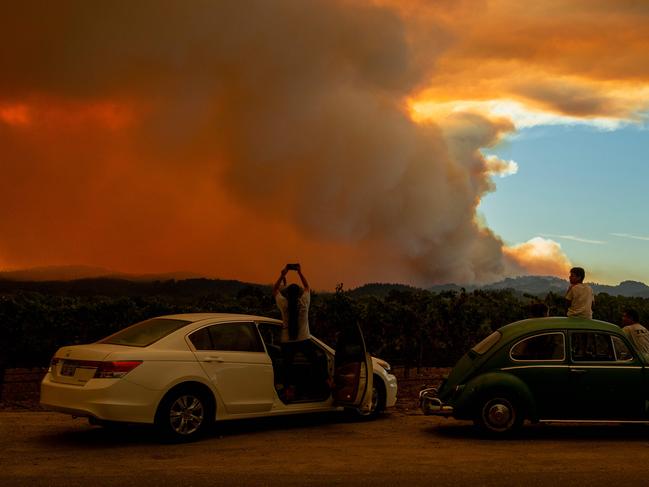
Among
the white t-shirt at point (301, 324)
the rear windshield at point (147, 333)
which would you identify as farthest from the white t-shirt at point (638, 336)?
the rear windshield at point (147, 333)

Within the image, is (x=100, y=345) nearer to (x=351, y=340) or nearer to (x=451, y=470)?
(x=351, y=340)

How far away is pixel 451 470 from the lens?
370 inches

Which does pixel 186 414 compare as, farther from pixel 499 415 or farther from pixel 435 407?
pixel 499 415

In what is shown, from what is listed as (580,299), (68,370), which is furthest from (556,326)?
(68,370)

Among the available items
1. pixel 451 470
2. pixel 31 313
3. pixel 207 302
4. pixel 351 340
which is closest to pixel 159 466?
pixel 451 470

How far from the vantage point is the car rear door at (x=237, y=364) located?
1145 cm

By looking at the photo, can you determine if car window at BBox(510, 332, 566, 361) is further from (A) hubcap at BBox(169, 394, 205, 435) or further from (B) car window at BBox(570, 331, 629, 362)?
(A) hubcap at BBox(169, 394, 205, 435)

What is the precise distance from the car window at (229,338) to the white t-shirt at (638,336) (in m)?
5.37

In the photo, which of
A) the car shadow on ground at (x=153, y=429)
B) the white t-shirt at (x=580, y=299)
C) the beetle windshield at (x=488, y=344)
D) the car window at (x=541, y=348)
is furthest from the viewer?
the white t-shirt at (x=580, y=299)

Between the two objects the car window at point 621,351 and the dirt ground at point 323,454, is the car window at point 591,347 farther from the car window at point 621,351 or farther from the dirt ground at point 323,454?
the dirt ground at point 323,454

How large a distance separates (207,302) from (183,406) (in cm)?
1147

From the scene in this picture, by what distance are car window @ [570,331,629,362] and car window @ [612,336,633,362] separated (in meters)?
0.03

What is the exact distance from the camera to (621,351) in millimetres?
11922

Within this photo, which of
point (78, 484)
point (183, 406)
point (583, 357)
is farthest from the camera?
point (583, 357)
